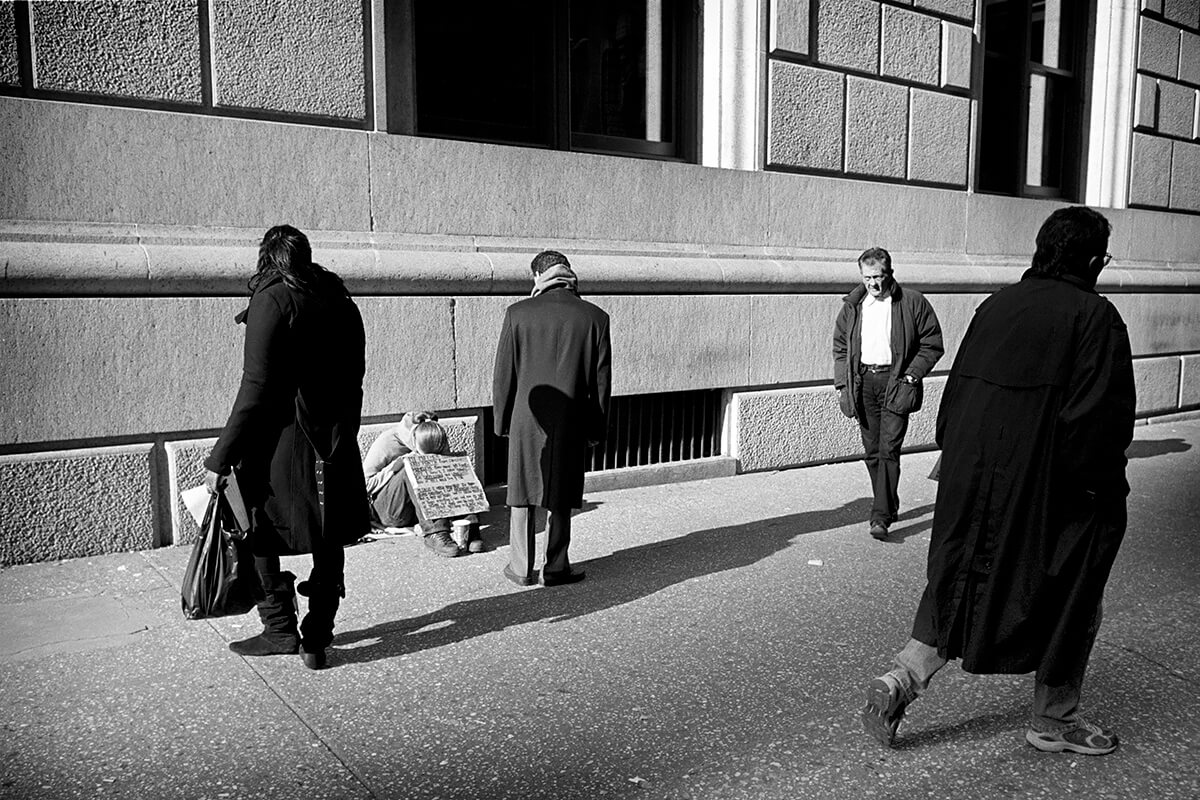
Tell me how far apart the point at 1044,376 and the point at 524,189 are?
4636mm

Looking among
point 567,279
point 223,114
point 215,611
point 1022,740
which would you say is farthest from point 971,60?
point 215,611

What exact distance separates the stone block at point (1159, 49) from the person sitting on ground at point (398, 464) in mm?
9916

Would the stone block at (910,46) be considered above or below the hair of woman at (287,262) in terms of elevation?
above

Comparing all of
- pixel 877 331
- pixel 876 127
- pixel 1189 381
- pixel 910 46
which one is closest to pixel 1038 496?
pixel 877 331

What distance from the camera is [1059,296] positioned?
10.9 ft

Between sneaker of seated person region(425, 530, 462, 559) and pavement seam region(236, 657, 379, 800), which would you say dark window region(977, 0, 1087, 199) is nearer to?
sneaker of seated person region(425, 530, 462, 559)

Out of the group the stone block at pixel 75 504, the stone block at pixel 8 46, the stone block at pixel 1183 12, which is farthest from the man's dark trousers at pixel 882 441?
the stone block at pixel 1183 12

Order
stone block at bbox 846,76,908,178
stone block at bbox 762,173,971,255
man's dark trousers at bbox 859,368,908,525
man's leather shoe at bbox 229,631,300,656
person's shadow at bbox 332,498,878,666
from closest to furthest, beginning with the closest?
man's leather shoe at bbox 229,631,300,656, person's shadow at bbox 332,498,878,666, man's dark trousers at bbox 859,368,908,525, stone block at bbox 762,173,971,255, stone block at bbox 846,76,908,178

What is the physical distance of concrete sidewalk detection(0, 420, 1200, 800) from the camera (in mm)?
3240

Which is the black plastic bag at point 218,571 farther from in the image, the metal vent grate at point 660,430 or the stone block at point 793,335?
the stone block at point 793,335

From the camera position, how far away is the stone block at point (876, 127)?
9.01 meters

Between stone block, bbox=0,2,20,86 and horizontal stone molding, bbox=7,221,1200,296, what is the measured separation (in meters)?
0.79

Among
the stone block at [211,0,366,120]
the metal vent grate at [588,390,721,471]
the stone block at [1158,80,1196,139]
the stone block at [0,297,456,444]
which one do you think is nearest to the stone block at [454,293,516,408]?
the stone block at [0,297,456,444]

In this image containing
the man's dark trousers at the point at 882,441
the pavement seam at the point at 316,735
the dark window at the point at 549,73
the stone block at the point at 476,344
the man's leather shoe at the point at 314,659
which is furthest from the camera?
the dark window at the point at 549,73
